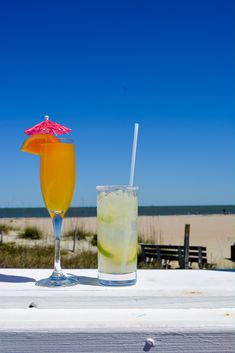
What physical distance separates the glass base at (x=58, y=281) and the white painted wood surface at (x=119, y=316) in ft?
0.07

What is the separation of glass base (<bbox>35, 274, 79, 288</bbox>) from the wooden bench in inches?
301

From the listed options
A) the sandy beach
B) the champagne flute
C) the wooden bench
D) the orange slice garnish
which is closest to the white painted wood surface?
the champagne flute

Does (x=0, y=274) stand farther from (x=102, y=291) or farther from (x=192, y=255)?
(x=192, y=255)

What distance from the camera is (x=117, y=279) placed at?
96 cm

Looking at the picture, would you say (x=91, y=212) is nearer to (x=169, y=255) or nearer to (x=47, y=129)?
(x=169, y=255)

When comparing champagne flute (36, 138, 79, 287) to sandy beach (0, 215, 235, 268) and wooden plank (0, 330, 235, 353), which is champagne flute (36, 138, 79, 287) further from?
sandy beach (0, 215, 235, 268)

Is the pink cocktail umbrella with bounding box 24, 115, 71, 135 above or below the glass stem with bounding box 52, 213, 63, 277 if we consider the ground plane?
above

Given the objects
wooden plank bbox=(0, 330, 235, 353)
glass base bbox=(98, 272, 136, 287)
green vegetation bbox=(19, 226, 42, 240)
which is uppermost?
glass base bbox=(98, 272, 136, 287)

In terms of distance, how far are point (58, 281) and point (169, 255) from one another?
824cm

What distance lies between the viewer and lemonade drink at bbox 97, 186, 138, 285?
97 centimetres

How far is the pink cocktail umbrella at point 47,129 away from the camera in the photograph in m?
1.08

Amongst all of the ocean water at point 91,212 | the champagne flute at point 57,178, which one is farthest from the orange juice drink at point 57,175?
the ocean water at point 91,212

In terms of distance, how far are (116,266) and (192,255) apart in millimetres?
8201

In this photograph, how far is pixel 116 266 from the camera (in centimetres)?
98
